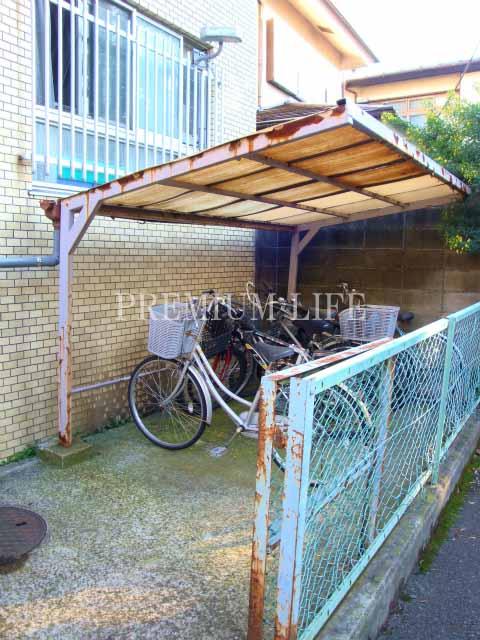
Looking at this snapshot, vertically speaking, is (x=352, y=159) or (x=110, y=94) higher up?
(x=110, y=94)

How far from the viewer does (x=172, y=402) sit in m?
4.56

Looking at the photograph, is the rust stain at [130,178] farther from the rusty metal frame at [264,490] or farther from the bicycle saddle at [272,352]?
the rusty metal frame at [264,490]

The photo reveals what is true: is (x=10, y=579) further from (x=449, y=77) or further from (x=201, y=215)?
(x=449, y=77)

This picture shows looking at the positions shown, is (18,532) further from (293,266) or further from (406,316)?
(406,316)

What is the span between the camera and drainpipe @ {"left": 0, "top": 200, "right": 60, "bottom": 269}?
3.73 m

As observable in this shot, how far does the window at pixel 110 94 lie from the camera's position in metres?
4.35

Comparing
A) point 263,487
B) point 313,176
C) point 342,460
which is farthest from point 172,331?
point 263,487

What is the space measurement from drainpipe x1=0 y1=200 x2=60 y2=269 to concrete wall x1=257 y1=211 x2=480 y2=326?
11.5 ft

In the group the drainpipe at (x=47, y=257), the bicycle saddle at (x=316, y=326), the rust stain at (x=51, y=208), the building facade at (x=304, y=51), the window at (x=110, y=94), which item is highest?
the building facade at (x=304, y=51)

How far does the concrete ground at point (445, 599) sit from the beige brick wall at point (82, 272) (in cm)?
301

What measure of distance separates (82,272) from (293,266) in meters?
2.94

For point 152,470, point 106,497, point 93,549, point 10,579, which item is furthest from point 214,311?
point 10,579

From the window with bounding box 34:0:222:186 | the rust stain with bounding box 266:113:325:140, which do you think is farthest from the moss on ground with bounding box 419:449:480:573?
the window with bounding box 34:0:222:186

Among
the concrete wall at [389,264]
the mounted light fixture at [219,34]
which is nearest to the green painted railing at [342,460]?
the concrete wall at [389,264]
